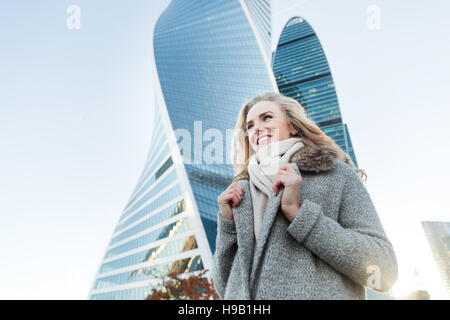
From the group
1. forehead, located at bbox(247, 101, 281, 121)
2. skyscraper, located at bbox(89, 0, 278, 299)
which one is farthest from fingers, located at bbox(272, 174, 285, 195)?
skyscraper, located at bbox(89, 0, 278, 299)

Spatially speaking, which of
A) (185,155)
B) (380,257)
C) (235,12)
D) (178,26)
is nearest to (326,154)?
(380,257)

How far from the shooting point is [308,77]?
108812 millimetres

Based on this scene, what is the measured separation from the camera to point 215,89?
5675 cm

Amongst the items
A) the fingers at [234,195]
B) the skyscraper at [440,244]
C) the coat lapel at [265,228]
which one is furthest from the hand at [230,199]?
the skyscraper at [440,244]

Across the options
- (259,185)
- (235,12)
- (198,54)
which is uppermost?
(235,12)

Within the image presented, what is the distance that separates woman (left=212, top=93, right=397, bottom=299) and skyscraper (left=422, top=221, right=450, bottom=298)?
51.4 metres

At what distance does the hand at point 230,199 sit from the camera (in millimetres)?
1640

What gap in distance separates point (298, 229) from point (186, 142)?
4430cm

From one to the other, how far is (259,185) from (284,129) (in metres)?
0.51

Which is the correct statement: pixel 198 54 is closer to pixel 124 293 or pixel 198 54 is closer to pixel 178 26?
pixel 178 26

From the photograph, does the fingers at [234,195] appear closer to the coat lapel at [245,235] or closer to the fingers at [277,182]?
the coat lapel at [245,235]

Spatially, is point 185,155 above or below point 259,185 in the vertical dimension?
above

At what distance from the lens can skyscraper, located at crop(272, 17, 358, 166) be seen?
3954 inches

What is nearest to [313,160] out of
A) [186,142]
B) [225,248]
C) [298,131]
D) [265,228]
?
[298,131]
